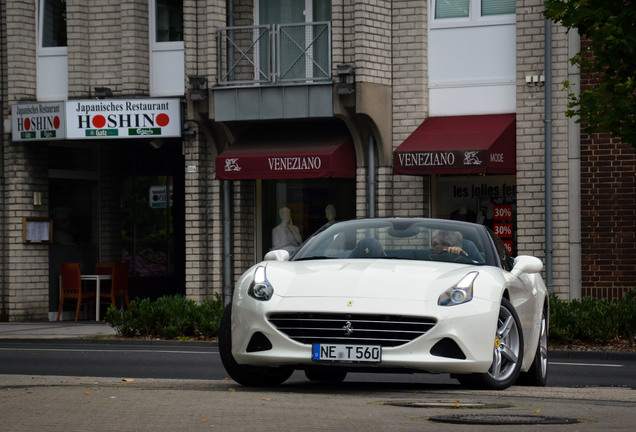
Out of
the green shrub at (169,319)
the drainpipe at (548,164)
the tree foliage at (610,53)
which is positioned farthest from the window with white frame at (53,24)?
the tree foliage at (610,53)

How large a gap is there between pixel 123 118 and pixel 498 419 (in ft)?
61.9

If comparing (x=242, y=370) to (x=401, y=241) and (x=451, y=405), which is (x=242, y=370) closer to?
(x=401, y=241)

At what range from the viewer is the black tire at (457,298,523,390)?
31.6ft

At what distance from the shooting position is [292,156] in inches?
941

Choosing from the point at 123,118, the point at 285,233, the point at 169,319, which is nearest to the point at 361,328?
the point at 169,319

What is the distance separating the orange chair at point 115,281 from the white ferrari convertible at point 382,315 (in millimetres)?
17263

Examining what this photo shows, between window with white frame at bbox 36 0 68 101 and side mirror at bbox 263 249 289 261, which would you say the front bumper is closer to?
side mirror at bbox 263 249 289 261

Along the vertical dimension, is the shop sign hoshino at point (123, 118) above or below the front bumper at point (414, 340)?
above

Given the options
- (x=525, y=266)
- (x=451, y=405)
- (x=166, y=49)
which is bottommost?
(x=451, y=405)

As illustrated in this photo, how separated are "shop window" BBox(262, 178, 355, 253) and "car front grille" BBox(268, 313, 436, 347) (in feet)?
52.7

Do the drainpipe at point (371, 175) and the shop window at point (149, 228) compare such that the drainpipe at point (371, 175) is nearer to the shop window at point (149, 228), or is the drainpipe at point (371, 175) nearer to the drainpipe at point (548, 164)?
the drainpipe at point (548, 164)

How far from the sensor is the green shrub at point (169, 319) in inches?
791

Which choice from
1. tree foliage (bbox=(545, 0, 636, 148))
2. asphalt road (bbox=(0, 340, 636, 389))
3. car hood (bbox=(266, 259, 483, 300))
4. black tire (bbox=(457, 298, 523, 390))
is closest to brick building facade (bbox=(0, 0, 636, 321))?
tree foliage (bbox=(545, 0, 636, 148))

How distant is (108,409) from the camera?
812 cm
